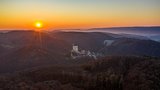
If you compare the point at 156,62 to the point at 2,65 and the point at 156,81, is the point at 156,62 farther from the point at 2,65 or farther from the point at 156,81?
the point at 2,65

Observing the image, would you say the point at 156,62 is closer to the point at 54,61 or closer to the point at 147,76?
the point at 147,76

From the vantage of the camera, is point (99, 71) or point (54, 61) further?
point (54, 61)

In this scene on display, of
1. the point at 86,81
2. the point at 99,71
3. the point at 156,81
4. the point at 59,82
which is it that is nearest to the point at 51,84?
the point at 59,82

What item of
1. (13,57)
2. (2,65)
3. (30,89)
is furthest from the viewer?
(13,57)

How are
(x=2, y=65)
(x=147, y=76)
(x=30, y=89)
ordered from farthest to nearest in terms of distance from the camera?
(x=2, y=65), (x=147, y=76), (x=30, y=89)

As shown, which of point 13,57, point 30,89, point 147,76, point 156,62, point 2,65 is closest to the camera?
point 30,89

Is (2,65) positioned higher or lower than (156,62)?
lower

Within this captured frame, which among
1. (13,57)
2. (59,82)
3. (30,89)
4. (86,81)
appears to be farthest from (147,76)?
(13,57)

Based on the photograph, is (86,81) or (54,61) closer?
(86,81)

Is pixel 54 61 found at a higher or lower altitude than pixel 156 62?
lower
